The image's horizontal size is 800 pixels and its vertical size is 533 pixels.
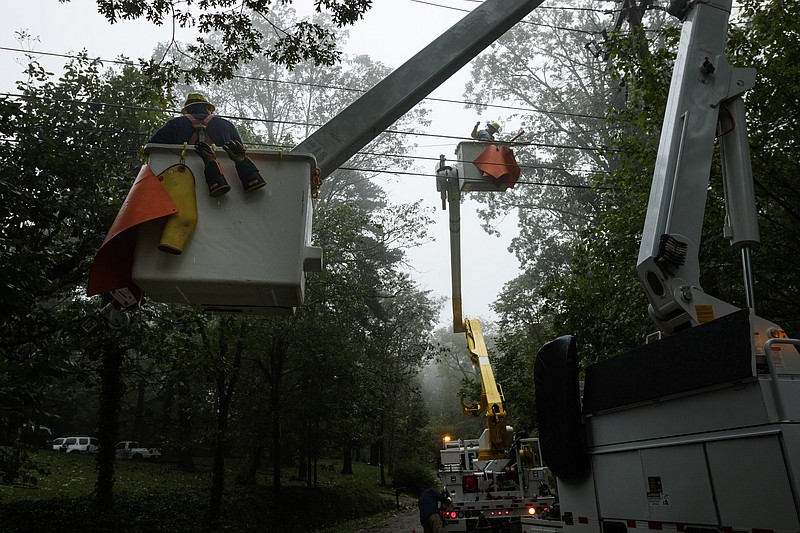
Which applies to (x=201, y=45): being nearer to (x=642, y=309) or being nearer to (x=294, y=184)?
(x=294, y=184)

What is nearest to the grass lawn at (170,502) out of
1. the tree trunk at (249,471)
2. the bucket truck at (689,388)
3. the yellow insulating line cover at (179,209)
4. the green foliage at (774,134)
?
the tree trunk at (249,471)

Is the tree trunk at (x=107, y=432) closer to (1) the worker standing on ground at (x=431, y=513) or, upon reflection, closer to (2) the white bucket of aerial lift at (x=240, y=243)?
(1) the worker standing on ground at (x=431, y=513)

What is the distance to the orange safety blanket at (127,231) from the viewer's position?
3799 millimetres

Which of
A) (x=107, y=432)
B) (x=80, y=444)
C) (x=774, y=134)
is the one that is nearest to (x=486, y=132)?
(x=774, y=134)

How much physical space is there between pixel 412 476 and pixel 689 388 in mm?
27509

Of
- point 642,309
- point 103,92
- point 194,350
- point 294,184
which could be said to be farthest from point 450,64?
point 103,92

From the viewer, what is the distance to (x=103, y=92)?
12.6 m

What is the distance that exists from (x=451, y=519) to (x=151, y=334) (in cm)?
738

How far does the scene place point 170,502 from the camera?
17.2 m

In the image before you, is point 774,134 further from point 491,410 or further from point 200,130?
point 200,130

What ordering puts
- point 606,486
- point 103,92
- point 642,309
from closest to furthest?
point 606,486
point 642,309
point 103,92

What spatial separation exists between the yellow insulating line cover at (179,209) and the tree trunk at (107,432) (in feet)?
38.9

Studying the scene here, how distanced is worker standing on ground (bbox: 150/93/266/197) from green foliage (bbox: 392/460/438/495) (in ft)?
92.5

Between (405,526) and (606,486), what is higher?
(606,486)
